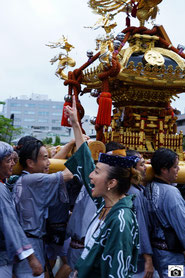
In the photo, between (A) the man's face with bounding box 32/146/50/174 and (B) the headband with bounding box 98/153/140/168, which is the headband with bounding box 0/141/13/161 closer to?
(A) the man's face with bounding box 32/146/50/174

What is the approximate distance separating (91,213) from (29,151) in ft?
2.28

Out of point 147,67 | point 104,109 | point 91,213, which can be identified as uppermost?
point 147,67

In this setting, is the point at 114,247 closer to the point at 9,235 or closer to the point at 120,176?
the point at 120,176

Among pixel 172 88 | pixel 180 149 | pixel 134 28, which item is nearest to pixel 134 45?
pixel 134 28

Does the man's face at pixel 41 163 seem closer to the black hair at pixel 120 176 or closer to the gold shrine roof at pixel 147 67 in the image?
the black hair at pixel 120 176

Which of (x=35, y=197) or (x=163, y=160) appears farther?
(x=163, y=160)

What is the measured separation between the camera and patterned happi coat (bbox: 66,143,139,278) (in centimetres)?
150

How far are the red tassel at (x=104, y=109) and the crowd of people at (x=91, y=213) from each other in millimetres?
2065

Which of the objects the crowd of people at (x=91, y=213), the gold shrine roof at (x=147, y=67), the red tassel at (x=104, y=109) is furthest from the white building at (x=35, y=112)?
the crowd of people at (x=91, y=213)

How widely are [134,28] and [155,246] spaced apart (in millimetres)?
4467

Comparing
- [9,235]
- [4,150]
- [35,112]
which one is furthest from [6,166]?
[35,112]

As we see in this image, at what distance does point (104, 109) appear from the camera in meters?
4.79

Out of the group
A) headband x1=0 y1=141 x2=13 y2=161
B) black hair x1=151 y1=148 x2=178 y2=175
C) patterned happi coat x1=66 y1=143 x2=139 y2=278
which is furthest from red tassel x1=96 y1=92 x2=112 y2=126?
patterned happi coat x1=66 y1=143 x2=139 y2=278

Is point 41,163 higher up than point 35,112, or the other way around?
point 35,112
